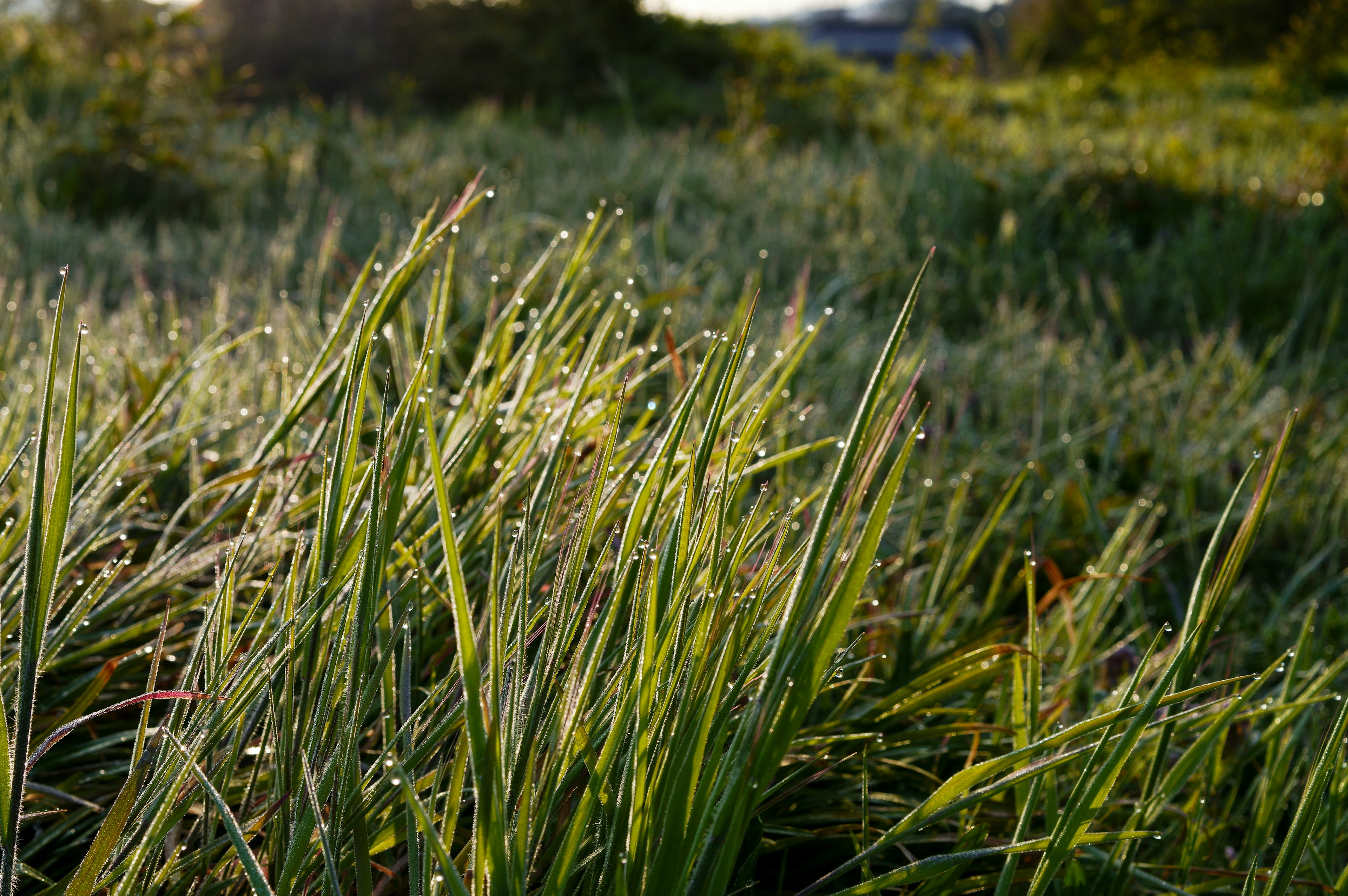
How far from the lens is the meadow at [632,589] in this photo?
0.66 metres

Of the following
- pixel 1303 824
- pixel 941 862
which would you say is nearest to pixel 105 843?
pixel 941 862

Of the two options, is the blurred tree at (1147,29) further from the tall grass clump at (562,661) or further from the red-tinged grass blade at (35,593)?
the red-tinged grass blade at (35,593)

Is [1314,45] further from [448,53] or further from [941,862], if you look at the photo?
[941,862]

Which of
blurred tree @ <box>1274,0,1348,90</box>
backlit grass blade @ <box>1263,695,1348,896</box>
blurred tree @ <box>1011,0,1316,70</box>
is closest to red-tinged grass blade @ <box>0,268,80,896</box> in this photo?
backlit grass blade @ <box>1263,695,1348,896</box>

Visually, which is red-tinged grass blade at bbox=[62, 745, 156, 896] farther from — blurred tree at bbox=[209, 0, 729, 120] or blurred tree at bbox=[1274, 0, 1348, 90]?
blurred tree at bbox=[1274, 0, 1348, 90]

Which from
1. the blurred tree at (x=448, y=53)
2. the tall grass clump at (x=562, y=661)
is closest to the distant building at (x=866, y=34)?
the blurred tree at (x=448, y=53)

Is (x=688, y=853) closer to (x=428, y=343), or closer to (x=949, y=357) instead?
(x=428, y=343)

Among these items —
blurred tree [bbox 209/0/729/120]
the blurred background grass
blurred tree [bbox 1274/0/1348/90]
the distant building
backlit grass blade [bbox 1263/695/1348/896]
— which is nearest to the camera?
backlit grass blade [bbox 1263/695/1348/896]

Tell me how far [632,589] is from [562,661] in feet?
0.36

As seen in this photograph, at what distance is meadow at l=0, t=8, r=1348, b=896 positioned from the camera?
2.18 ft

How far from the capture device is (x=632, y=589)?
88 cm

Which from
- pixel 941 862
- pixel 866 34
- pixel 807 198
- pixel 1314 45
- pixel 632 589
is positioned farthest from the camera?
pixel 866 34

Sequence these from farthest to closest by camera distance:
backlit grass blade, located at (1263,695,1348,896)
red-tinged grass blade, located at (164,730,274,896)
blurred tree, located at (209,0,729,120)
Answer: blurred tree, located at (209,0,729,120)
backlit grass blade, located at (1263,695,1348,896)
red-tinged grass blade, located at (164,730,274,896)

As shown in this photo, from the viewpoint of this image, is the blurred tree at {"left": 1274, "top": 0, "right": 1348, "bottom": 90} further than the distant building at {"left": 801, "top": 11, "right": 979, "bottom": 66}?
No
